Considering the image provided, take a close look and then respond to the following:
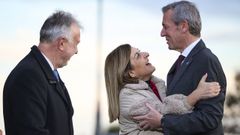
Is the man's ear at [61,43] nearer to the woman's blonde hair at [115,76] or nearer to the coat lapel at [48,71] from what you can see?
the coat lapel at [48,71]

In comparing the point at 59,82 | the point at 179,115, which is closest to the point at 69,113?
the point at 59,82

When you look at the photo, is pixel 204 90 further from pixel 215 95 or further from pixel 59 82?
pixel 59 82

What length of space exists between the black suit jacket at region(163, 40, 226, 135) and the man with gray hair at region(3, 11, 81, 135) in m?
0.74

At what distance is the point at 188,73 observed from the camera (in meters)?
4.82

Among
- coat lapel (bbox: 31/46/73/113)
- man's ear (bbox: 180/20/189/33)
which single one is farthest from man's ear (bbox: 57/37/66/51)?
man's ear (bbox: 180/20/189/33)

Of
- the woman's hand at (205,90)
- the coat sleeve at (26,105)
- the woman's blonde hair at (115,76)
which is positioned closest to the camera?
the coat sleeve at (26,105)

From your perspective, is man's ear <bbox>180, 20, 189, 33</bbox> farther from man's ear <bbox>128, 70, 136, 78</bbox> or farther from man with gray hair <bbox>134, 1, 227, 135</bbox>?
man's ear <bbox>128, 70, 136, 78</bbox>

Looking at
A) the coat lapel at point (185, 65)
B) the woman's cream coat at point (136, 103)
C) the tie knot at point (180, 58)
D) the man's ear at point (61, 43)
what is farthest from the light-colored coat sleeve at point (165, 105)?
the man's ear at point (61, 43)

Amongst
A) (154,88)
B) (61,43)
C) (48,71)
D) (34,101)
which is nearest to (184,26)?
(154,88)

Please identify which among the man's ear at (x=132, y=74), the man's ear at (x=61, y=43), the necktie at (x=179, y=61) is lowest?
the man's ear at (x=132, y=74)

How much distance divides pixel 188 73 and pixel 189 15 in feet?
1.43

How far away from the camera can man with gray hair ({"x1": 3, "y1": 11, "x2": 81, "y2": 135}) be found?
4.52 meters

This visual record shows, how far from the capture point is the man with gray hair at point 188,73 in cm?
472

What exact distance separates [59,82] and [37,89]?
0.36 m
